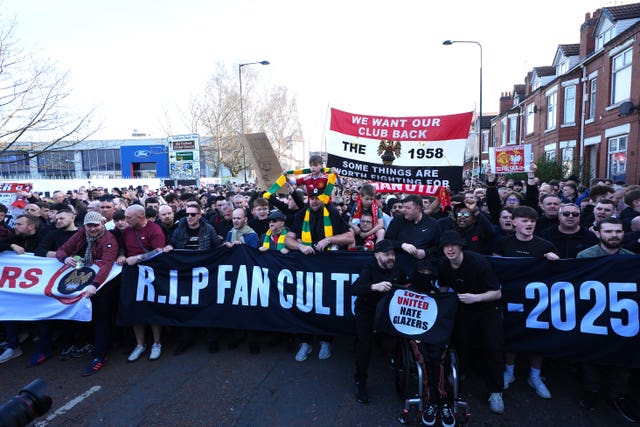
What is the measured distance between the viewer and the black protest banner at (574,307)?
12.8 feet

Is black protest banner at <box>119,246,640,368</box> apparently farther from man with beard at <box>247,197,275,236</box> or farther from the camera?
the camera

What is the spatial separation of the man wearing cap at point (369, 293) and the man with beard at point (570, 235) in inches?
82.8

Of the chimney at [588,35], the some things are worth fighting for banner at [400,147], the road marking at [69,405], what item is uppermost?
the chimney at [588,35]

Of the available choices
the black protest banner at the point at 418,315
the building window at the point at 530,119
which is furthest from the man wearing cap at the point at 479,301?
the building window at the point at 530,119

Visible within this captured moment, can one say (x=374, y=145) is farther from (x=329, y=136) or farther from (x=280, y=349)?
(x=280, y=349)

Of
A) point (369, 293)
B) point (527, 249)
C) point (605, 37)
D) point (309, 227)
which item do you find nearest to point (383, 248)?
point (369, 293)

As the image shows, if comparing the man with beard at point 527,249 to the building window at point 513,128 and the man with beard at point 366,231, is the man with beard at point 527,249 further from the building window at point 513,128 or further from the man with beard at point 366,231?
the building window at point 513,128

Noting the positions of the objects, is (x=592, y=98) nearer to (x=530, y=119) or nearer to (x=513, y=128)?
(x=530, y=119)

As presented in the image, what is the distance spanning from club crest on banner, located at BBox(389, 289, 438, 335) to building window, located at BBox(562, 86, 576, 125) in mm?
23521

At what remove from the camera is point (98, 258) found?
17.5 ft

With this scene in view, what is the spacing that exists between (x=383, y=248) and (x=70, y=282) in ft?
13.7

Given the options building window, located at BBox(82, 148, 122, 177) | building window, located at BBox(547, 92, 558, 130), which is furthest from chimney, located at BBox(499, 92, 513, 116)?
building window, located at BBox(82, 148, 122, 177)

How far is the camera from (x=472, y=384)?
436 cm

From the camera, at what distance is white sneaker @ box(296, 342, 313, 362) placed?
16.3 feet
